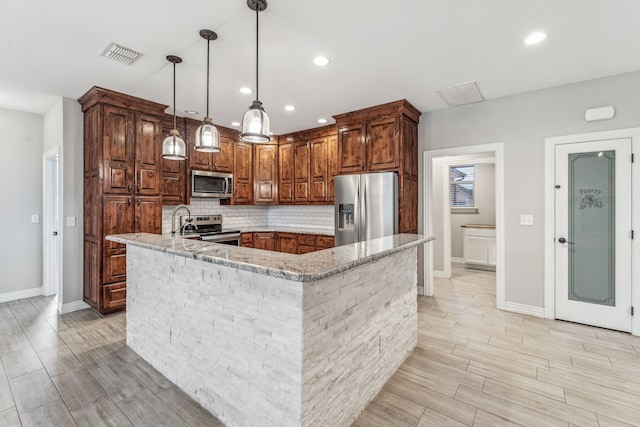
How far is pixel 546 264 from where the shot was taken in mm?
3650

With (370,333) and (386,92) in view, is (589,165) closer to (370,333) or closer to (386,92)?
(386,92)

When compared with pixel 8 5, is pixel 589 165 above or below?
below

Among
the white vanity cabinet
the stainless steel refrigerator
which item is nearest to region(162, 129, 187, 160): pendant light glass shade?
the stainless steel refrigerator

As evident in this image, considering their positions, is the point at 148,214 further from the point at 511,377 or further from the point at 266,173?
the point at 511,377

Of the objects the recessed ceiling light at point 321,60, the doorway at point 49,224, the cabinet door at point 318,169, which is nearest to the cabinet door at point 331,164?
the cabinet door at point 318,169

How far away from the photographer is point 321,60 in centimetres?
292

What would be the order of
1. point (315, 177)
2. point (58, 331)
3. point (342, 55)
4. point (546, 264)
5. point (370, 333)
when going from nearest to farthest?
point (370, 333), point (342, 55), point (58, 331), point (546, 264), point (315, 177)

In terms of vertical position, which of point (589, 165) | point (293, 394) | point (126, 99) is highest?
point (126, 99)

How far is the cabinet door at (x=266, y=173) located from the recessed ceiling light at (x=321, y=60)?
312 cm

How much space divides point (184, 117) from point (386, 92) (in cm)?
310

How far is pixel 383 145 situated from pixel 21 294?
563 cm

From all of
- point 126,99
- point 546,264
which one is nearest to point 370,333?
point 546,264

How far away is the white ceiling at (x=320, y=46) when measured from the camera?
219cm

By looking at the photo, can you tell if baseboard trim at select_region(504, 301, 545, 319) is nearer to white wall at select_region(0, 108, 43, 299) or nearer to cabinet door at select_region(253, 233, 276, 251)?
cabinet door at select_region(253, 233, 276, 251)
